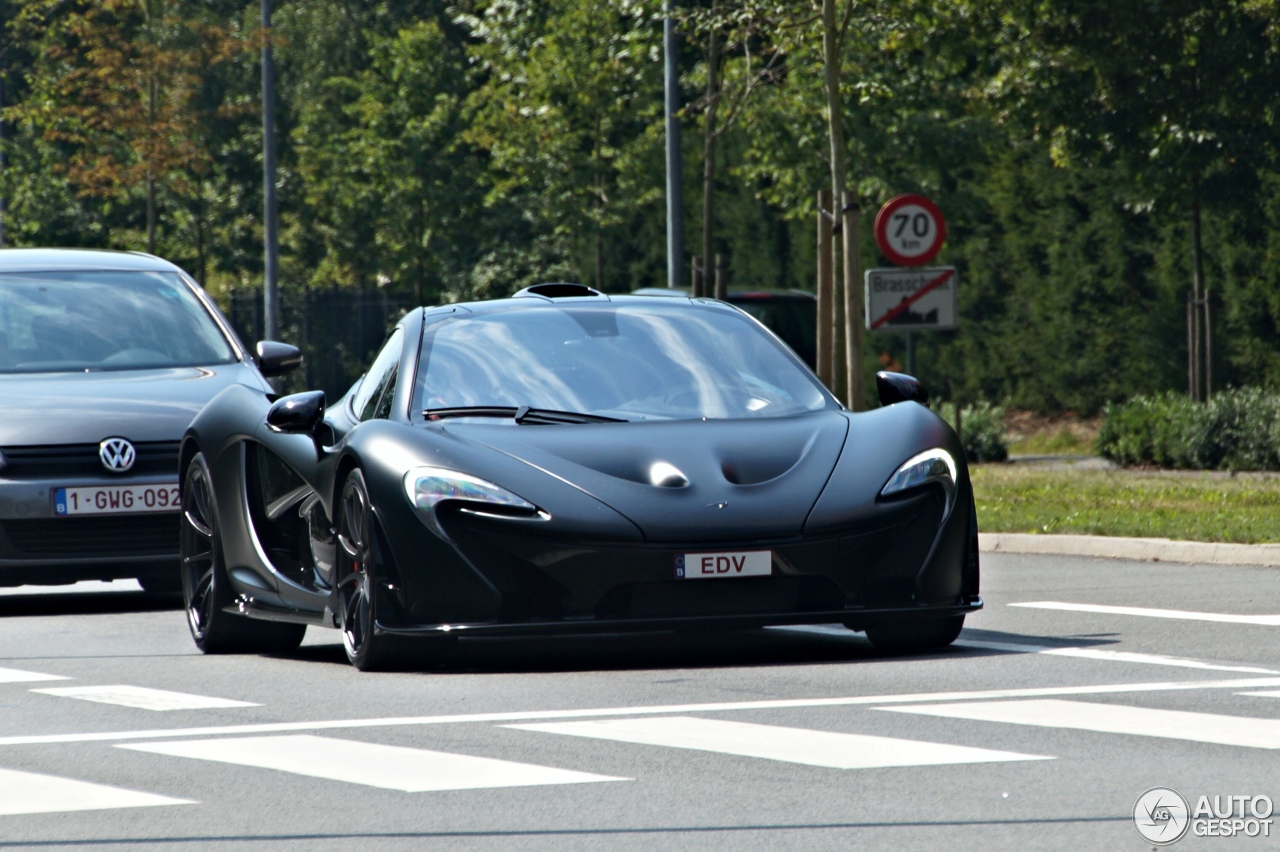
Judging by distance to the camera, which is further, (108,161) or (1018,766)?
(108,161)

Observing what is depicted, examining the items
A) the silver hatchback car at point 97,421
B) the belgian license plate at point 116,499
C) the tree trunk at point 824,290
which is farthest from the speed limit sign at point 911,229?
the belgian license plate at point 116,499

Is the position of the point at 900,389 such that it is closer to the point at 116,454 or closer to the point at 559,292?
the point at 559,292

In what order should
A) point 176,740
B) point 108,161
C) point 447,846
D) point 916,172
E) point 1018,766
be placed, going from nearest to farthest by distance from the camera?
1. point 447,846
2. point 1018,766
3. point 176,740
4. point 916,172
5. point 108,161


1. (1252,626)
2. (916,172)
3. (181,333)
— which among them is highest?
(916,172)

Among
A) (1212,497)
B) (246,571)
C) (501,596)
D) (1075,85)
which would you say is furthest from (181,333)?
(1075,85)

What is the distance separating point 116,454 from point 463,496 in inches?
149

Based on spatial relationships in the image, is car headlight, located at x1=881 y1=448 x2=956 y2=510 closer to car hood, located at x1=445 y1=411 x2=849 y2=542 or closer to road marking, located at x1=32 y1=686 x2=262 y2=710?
car hood, located at x1=445 y1=411 x2=849 y2=542

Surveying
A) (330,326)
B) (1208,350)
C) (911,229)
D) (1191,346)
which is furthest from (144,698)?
(330,326)

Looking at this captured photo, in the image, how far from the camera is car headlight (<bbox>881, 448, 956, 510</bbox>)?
824 centimetres

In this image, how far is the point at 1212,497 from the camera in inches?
661

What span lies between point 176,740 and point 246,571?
2523mm

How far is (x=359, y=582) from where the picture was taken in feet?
27.4

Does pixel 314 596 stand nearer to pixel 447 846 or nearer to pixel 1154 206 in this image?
pixel 447 846

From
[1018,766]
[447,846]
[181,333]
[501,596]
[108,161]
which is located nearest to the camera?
[447,846]
